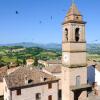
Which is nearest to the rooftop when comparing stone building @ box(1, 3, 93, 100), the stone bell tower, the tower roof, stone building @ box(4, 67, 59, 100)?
stone building @ box(4, 67, 59, 100)

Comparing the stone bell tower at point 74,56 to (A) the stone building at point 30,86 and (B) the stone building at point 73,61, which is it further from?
(A) the stone building at point 30,86

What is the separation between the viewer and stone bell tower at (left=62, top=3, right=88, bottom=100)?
32.1 m

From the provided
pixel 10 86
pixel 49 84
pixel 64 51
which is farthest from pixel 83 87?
pixel 10 86

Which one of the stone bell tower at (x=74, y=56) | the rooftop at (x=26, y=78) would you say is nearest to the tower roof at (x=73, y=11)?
the stone bell tower at (x=74, y=56)

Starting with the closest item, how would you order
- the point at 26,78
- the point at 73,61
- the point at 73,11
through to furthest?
the point at 73,61 → the point at 73,11 → the point at 26,78

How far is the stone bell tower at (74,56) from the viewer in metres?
32.1

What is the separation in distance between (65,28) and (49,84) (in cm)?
1284

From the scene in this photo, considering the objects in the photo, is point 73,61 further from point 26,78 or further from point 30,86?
point 26,78

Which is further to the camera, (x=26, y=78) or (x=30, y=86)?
(x=26, y=78)

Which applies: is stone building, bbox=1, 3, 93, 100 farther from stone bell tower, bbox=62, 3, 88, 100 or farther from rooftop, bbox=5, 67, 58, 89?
rooftop, bbox=5, 67, 58, 89

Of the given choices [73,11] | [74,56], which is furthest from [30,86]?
[73,11]

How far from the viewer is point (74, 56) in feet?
107

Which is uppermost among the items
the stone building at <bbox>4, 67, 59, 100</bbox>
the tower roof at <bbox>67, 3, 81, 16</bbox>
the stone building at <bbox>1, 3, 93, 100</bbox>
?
→ the tower roof at <bbox>67, 3, 81, 16</bbox>

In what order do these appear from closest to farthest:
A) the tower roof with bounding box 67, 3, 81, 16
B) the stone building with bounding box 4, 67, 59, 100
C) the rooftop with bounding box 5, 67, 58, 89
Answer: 1. the tower roof with bounding box 67, 3, 81, 16
2. the stone building with bounding box 4, 67, 59, 100
3. the rooftop with bounding box 5, 67, 58, 89
